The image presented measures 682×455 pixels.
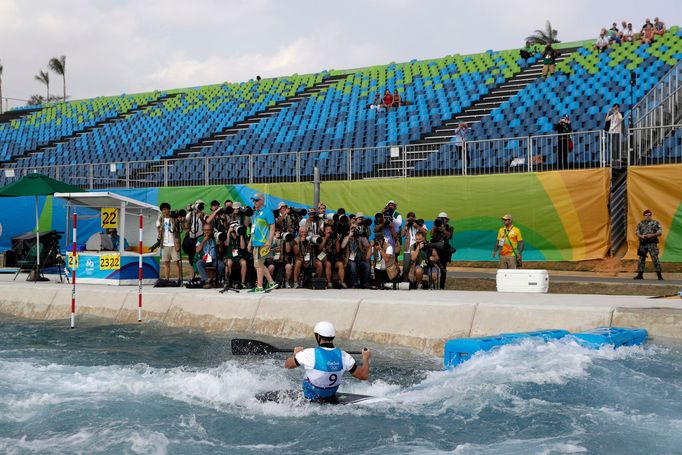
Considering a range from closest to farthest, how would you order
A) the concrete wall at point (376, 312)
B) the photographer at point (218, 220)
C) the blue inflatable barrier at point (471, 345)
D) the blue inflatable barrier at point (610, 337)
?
the blue inflatable barrier at point (471, 345), the blue inflatable barrier at point (610, 337), the concrete wall at point (376, 312), the photographer at point (218, 220)

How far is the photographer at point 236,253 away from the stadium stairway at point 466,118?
7.90 metres

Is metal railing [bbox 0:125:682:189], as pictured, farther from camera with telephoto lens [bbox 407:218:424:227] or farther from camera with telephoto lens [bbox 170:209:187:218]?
camera with telephoto lens [bbox 170:209:187:218]

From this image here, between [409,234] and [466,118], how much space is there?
48.9 feet

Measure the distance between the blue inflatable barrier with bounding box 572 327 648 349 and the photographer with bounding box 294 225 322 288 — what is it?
22.1 ft

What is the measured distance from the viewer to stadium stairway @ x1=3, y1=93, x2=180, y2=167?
4251 cm

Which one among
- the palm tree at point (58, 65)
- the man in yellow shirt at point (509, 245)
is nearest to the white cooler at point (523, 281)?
the man in yellow shirt at point (509, 245)

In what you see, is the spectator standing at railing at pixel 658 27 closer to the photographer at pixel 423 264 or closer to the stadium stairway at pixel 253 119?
the stadium stairway at pixel 253 119

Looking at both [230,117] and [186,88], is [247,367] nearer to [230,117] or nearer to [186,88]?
[230,117]

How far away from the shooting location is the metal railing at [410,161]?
21.2m

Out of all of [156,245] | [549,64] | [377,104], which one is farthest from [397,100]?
[156,245]

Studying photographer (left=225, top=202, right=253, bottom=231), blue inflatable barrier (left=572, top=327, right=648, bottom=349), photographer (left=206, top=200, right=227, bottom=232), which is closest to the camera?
blue inflatable barrier (left=572, top=327, right=648, bottom=349)

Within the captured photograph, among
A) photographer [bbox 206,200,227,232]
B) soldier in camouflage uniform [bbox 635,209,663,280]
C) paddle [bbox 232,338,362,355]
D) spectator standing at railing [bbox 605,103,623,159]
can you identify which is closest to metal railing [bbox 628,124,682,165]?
spectator standing at railing [bbox 605,103,623,159]

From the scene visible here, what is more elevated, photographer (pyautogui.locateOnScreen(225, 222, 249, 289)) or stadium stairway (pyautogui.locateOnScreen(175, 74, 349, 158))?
stadium stairway (pyautogui.locateOnScreen(175, 74, 349, 158))

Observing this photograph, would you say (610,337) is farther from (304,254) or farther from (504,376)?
(304,254)
